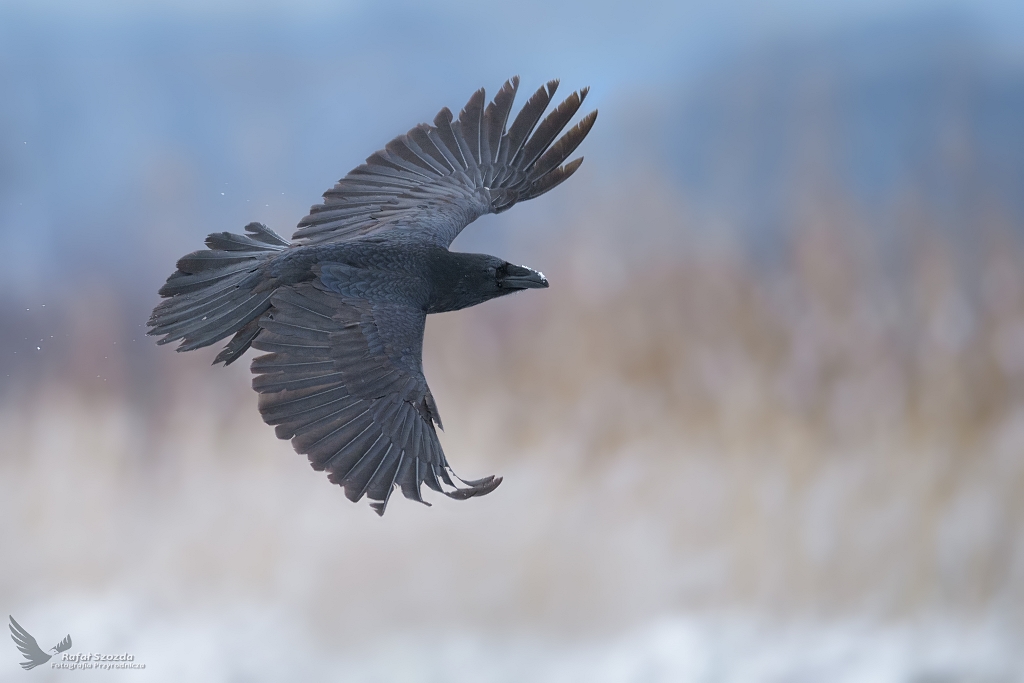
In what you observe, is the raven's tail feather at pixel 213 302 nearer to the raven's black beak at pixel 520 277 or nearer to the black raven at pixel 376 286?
the black raven at pixel 376 286

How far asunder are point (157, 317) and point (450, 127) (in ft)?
7.53

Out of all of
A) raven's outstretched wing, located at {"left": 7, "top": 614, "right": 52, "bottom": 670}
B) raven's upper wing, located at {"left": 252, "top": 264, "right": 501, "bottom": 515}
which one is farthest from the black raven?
raven's outstretched wing, located at {"left": 7, "top": 614, "right": 52, "bottom": 670}

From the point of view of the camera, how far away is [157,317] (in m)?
4.91

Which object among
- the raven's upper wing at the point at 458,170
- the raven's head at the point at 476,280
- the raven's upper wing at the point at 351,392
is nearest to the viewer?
the raven's upper wing at the point at 351,392

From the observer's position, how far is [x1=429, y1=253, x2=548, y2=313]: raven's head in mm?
5207

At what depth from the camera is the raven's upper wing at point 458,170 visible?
5.68 meters

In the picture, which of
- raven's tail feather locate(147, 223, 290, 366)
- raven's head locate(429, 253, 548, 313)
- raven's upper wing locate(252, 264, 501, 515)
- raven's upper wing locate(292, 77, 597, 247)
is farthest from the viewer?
raven's upper wing locate(292, 77, 597, 247)

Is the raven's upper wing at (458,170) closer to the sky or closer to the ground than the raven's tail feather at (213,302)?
closer to the sky

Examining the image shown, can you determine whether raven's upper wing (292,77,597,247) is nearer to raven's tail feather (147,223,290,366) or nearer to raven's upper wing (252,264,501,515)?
raven's tail feather (147,223,290,366)

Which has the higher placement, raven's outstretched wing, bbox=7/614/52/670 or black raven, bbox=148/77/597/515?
black raven, bbox=148/77/597/515

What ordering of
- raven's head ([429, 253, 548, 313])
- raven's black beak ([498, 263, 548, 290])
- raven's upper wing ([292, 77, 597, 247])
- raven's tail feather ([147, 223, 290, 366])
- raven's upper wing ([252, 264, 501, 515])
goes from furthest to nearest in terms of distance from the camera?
raven's upper wing ([292, 77, 597, 247]), raven's black beak ([498, 263, 548, 290]), raven's head ([429, 253, 548, 313]), raven's tail feather ([147, 223, 290, 366]), raven's upper wing ([252, 264, 501, 515])

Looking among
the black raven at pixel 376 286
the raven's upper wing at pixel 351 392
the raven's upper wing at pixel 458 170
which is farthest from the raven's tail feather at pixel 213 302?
the raven's upper wing at pixel 458 170

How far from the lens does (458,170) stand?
A: 6.10m

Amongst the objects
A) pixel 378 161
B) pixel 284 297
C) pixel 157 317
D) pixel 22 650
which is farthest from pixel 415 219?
pixel 22 650
